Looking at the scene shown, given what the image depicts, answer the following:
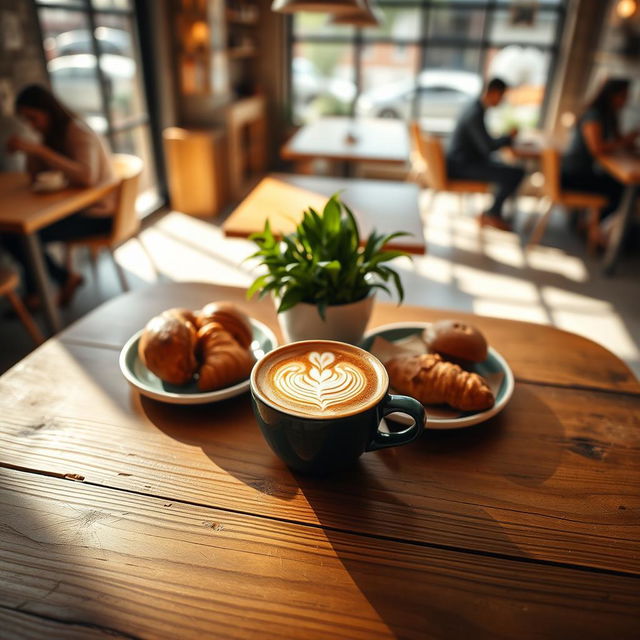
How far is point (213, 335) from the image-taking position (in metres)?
0.90

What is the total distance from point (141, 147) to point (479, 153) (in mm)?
3010

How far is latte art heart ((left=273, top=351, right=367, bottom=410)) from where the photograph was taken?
0.69m

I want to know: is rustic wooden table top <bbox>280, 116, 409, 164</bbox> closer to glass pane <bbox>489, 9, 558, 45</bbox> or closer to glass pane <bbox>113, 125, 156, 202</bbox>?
glass pane <bbox>113, 125, 156, 202</bbox>

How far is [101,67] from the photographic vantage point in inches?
154

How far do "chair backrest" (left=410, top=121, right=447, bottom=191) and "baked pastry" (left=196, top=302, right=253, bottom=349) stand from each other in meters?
3.59

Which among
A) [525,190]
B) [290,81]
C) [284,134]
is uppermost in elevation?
[290,81]

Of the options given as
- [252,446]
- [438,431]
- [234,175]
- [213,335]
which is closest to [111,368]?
[213,335]

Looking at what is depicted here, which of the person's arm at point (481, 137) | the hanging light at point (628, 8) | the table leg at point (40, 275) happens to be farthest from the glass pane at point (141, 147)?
the hanging light at point (628, 8)

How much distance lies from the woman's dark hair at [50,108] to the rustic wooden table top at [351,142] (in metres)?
1.32

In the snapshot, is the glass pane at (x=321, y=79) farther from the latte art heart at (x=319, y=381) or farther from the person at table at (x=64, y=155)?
the latte art heart at (x=319, y=381)

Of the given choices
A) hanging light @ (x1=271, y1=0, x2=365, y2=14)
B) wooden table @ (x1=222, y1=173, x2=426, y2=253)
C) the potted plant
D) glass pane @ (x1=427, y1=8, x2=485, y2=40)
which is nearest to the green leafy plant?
the potted plant

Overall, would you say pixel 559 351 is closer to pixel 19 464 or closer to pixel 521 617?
pixel 521 617

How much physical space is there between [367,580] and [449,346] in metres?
0.44

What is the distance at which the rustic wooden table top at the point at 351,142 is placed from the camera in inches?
135
